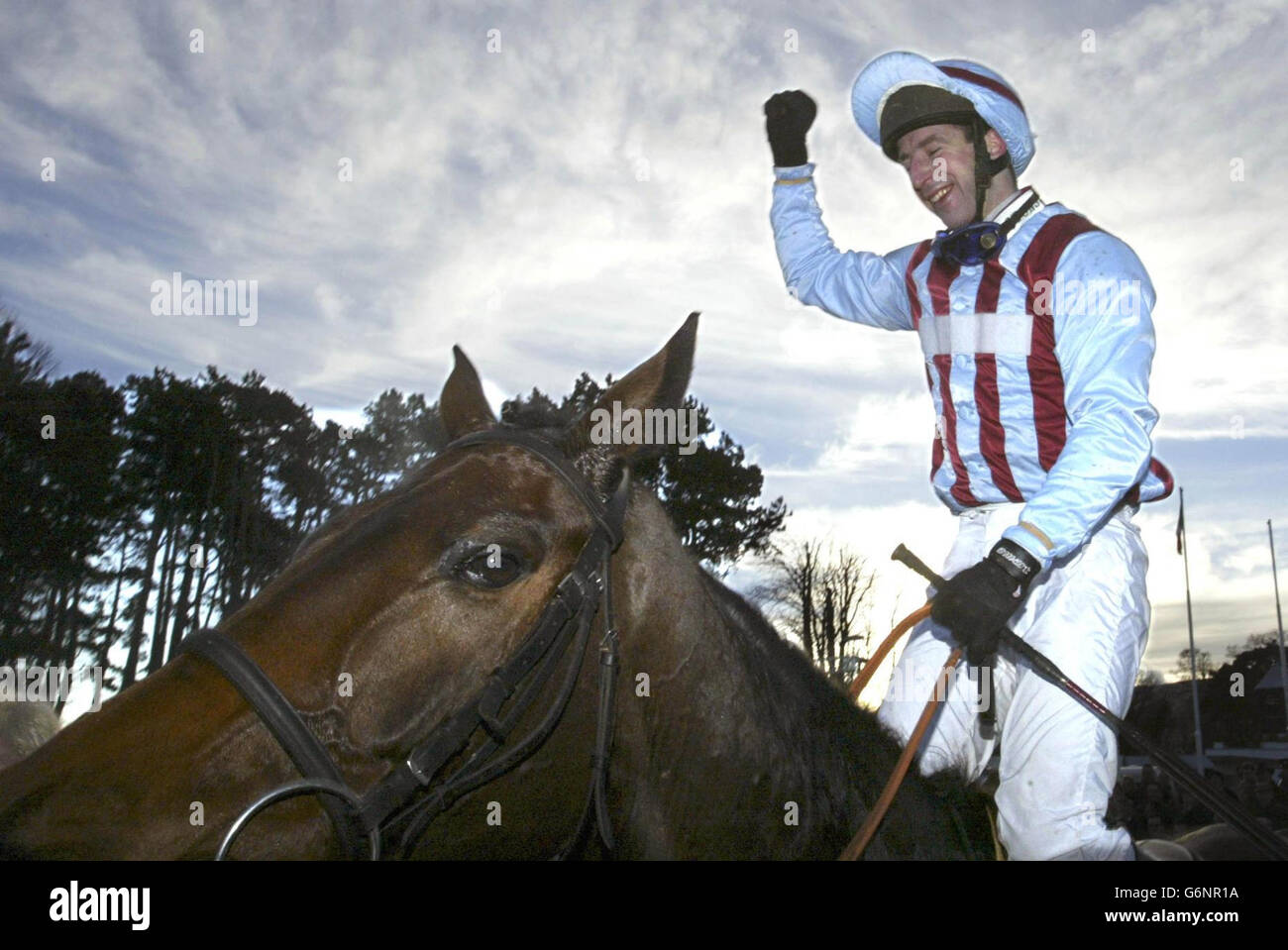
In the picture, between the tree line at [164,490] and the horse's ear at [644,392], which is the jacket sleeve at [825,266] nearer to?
the horse's ear at [644,392]

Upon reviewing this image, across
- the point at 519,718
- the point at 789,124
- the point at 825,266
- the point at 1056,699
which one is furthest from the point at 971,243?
the point at 519,718

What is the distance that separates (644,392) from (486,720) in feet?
3.17

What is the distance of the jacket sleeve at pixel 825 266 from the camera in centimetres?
351

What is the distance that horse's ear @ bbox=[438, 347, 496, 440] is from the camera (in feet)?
9.22

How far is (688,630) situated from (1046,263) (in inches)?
62.8

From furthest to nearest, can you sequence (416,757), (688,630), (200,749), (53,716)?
1. (53,716)
2. (688,630)
3. (416,757)
4. (200,749)

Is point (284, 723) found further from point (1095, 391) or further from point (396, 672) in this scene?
point (1095, 391)

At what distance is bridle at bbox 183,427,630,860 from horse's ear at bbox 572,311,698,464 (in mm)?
79

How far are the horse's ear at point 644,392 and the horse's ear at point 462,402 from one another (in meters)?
0.43

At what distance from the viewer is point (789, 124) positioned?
12.4 feet

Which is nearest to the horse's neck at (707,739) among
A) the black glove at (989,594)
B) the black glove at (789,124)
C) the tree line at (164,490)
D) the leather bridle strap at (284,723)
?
the black glove at (989,594)
